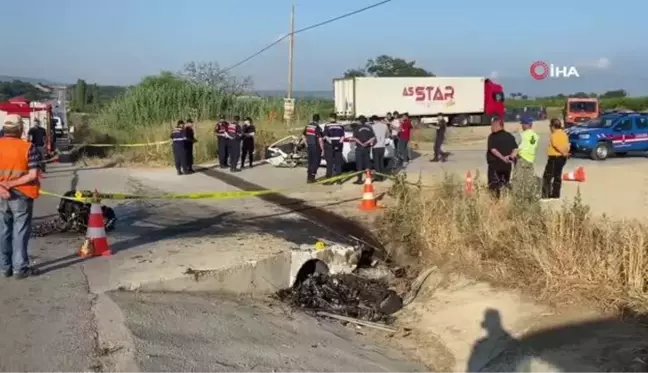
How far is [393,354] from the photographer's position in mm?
6926

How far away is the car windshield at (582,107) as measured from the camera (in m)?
44.2

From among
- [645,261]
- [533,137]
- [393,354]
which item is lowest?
[393,354]

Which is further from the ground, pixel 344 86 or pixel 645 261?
pixel 344 86

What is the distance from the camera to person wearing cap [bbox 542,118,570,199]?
A: 536 inches

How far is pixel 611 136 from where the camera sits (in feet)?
83.4

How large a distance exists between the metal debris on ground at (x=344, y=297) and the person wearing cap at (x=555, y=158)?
18.8 feet

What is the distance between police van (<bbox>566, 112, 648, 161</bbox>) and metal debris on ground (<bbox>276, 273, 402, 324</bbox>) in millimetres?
18189

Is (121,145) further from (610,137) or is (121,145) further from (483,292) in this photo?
(483,292)

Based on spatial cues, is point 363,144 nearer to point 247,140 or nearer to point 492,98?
point 247,140

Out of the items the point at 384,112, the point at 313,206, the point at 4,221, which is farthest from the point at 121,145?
the point at 4,221

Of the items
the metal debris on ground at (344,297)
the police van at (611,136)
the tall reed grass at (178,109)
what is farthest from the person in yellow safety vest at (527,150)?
the tall reed grass at (178,109)

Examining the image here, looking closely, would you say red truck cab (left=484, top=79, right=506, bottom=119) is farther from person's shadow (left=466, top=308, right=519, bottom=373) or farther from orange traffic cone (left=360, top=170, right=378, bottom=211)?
person's shadow (left=466, top=308, right=519, bottom=373)

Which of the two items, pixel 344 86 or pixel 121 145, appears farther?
pixel 344 86

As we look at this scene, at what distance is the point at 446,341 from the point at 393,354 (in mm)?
593
